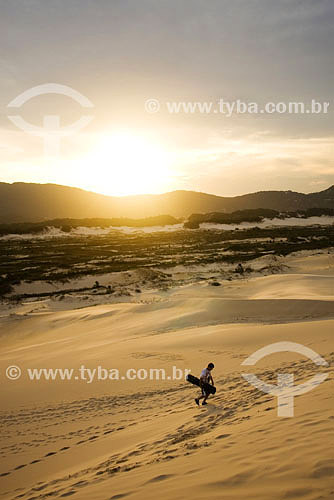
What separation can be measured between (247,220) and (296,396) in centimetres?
9081

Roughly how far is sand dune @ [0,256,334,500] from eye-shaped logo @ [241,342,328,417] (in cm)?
17

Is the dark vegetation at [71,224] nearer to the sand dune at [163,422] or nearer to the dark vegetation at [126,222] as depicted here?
the dark vegetation at [126,222]

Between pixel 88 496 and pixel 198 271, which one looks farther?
pixel 198 271

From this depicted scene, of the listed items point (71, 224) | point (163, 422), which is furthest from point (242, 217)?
point (163, 422)

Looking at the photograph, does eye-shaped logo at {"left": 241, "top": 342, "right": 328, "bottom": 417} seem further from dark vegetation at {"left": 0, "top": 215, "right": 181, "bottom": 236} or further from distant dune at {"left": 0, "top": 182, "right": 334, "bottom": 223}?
distant dune at {"left": 0, "top": 182, "right": 334, "bottom": 223}

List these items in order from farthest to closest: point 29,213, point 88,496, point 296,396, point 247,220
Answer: point 29,213 < point 247,220 < point 296,396 < point 88,496

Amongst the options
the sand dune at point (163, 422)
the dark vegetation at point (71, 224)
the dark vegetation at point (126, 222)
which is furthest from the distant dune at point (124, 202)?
the sand dune at point (163, 422)

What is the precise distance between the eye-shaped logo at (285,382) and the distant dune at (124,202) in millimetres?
136160

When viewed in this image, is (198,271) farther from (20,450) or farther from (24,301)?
(20,450)

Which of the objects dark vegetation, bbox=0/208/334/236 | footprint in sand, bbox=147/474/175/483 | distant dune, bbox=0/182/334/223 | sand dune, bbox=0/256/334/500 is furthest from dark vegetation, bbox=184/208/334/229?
footprint in sand, bbox=147/474/175/483

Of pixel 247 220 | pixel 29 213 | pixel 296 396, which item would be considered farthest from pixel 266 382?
pixel 29 213

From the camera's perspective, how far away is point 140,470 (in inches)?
195

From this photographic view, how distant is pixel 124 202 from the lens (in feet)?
613

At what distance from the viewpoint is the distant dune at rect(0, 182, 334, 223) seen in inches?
5969
